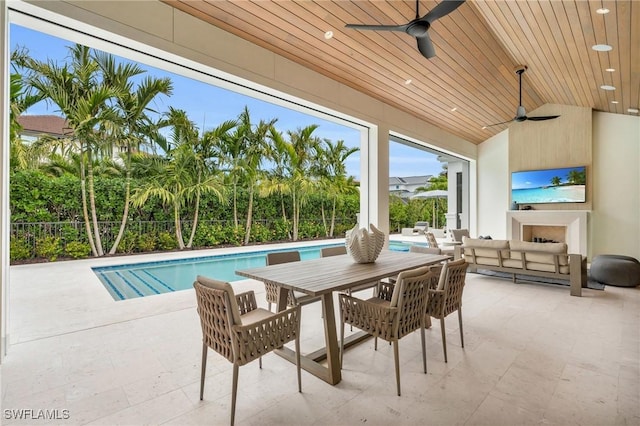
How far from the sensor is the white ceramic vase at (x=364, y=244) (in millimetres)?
2982

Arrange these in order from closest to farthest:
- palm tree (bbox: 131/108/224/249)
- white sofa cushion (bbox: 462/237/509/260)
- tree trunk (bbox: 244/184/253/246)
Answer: white sofa cushion (bbox: 462/237/509/260)
palm tree (bbox: 131/108/224/249)
tree trunk (bbox: 244/184/253/246)

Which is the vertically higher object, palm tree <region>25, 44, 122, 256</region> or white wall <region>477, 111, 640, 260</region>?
palm tree <region>25, 44, 122, 256</region>

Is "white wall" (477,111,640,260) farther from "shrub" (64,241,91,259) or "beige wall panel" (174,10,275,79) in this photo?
"shrub" (64,241,91,259)

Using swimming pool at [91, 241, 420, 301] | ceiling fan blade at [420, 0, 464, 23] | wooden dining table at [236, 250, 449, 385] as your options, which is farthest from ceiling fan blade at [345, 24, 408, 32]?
swimming pool at [91, 241, 420, 301]

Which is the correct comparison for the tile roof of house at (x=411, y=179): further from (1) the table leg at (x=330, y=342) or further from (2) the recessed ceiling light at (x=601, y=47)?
(1) the table leg at (x=330, y=342)

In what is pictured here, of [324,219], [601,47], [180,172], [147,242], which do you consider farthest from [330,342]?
[324,219]

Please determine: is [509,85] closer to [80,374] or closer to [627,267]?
[627,267]

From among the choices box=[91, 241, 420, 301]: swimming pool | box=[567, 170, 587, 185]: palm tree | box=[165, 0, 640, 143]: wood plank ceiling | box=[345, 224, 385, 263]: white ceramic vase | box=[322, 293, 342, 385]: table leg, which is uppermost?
box=[165, 0, 640, 143]: wood plank ceiling

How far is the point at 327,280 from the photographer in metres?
2.31

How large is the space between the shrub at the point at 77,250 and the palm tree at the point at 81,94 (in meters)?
1.07

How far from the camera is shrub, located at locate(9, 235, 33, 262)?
21.7 feet

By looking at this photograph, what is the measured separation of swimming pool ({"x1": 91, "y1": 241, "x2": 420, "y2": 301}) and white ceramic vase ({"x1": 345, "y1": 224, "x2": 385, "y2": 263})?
3519 mm

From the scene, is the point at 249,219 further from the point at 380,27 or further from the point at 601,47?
the point at 601,47

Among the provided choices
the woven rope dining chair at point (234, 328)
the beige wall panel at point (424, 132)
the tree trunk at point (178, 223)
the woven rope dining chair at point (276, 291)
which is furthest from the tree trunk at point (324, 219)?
the woven rope dining chair at point (234, 328)
